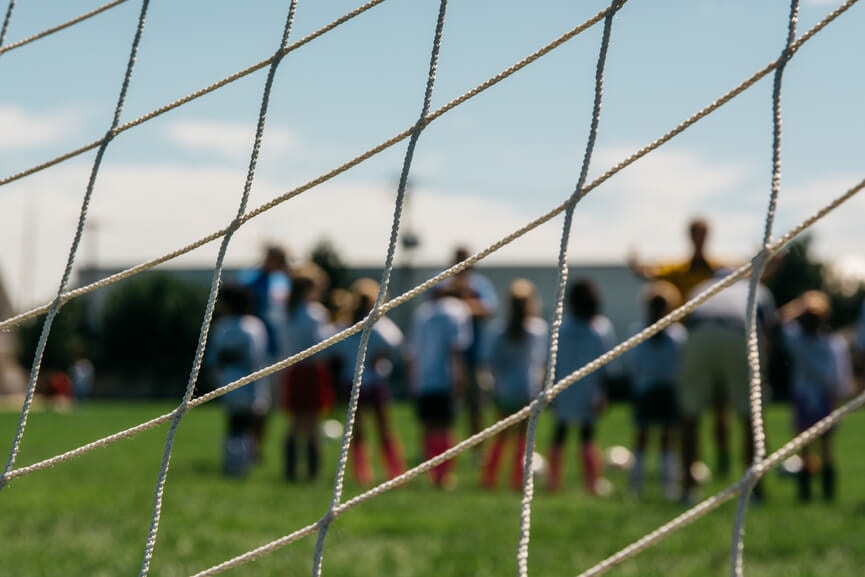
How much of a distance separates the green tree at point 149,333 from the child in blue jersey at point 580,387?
39.2 meters

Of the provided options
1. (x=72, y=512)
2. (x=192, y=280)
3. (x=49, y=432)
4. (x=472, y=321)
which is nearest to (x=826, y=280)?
(x=192, y=280)

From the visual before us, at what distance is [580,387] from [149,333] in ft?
131

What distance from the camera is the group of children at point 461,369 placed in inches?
226

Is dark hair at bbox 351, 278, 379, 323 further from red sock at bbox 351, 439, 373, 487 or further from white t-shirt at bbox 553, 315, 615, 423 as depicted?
white t-shirt at bbox 553, 315, 615, 423

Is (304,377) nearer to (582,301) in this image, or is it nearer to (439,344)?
(439,344)

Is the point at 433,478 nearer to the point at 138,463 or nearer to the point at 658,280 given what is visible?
the point at 658,280

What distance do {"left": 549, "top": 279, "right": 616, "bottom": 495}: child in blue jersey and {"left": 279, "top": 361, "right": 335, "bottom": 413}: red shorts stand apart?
1278 millimetres

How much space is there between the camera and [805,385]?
577cm

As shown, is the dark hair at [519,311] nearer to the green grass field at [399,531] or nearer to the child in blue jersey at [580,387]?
the child in blue jersey at [580,387]

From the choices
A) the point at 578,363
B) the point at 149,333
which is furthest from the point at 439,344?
the point at 149,333

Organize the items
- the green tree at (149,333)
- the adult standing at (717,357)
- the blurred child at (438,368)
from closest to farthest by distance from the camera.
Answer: the adult standing at (717,357) → the blurred child at (438,368) → the green tree at (149,333)

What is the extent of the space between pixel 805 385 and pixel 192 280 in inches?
1711

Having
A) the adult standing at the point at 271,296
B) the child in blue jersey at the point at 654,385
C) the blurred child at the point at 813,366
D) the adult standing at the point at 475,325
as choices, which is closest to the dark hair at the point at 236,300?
the adult standing at the point at 271,296

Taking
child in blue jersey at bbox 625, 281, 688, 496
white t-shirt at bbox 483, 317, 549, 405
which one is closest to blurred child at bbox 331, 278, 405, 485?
white t-shirt at bbox 483, 317, 549, 405
